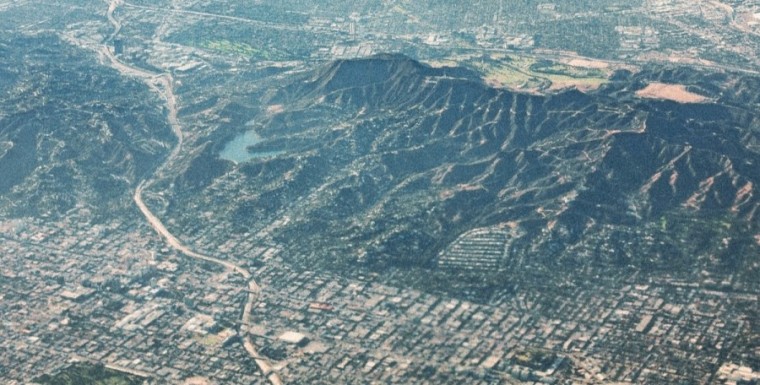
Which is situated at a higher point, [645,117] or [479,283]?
[645,117]

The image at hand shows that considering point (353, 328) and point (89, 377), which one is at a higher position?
point (353, 328)

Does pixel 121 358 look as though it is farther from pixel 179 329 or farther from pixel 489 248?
pixel 489 248

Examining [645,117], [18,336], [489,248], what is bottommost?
[18,336]

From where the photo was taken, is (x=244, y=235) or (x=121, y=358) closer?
(x=121, y=358)

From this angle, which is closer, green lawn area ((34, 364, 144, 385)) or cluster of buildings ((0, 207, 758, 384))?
cluster of buildings ((0, 207, 758, 384))

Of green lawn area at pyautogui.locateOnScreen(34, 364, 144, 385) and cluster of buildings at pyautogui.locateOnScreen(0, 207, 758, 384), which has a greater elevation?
cluster of buildings at pyautogui.locateOnScreen(0, 207, 758, 384)

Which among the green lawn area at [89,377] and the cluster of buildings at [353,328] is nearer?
the cluster of buildings at [353,328]

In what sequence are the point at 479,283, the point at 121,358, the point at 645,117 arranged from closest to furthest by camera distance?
the point at 121,358
the point at 479,283
the point at 645,117

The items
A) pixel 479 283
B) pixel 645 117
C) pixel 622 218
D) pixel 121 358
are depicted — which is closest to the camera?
pixel 121 358

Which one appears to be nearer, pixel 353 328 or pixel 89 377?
pixel 89 377

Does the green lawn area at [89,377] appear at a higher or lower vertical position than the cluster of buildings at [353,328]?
lower

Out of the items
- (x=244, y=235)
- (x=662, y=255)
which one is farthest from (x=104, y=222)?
(x=662, y=255)
